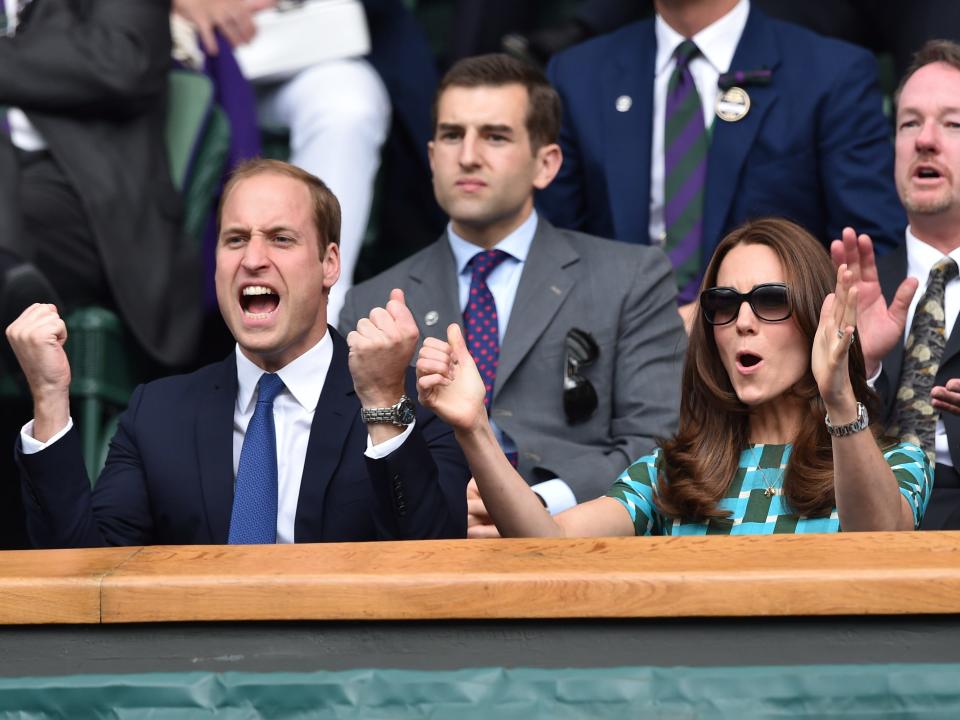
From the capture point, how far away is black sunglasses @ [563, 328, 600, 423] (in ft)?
10.6

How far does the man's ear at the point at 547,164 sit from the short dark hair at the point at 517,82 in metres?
0.02

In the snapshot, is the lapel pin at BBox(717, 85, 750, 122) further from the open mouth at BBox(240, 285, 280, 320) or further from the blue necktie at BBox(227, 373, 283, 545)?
the blue necktie at BBox(227, 373, 283, 545)

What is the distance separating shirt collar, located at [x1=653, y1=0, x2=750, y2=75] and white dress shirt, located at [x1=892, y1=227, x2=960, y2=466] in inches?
33.3

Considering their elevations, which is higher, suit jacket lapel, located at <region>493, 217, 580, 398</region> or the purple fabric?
the purple fabric

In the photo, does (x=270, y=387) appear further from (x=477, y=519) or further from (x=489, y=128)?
(x=489, y=128)

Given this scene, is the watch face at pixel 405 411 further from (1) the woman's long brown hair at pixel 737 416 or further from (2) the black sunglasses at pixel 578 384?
(2) the black sunglasses at pixel 578 384

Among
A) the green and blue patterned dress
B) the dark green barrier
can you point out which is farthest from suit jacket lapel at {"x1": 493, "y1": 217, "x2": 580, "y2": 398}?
the dark green barrier

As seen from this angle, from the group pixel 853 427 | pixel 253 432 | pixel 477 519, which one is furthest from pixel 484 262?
pixel 853 427

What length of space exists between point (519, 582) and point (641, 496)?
773 mm

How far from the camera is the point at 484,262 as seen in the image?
11.3 ft

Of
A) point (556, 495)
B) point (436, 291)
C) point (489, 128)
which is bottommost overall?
point (556, 495)

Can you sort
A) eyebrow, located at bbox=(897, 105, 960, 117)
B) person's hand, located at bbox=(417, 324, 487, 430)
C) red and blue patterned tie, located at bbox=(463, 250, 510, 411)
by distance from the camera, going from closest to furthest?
person's hand, located at bbox=(417, 324, 487, 430), eyebrow, located at bbox=(897, 105, 960, 117), red and blue patterned tie, located at bbox=(463, 250, 510, 411)

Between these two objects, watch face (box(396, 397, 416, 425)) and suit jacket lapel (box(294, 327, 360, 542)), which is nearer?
watch face (box(396, 397, 416, 425))

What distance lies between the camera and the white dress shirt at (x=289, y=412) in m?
2.58
